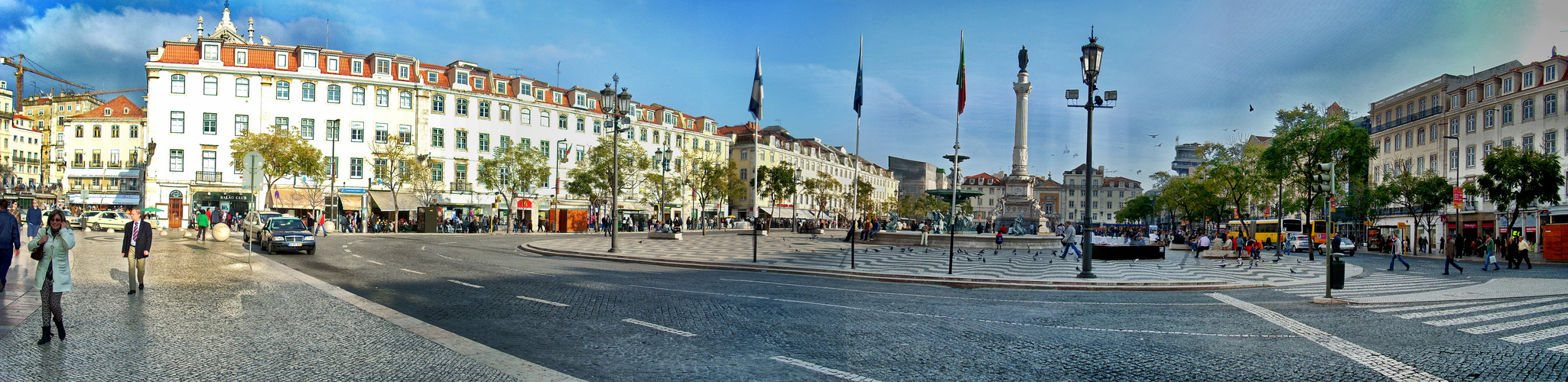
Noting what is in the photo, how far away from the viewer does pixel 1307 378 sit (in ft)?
21.6

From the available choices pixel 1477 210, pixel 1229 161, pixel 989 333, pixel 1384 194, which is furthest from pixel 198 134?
pixel 1477 210

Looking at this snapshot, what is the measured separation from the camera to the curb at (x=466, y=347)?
6023mm

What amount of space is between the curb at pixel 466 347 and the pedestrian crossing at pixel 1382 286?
47.6ft

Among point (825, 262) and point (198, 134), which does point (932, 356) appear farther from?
point (198, 134)

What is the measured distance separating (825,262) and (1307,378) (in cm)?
1564

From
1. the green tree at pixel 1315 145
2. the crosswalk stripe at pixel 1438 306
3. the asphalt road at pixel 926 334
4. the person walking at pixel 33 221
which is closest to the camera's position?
the asphalt road at pixel 926 334

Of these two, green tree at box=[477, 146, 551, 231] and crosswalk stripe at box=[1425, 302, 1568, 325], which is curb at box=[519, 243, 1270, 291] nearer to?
crosswalk stripe at box=[1425, 302, 1568, 325]

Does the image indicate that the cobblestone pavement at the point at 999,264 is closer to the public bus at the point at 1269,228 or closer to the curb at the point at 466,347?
the curb at the point at 466,347

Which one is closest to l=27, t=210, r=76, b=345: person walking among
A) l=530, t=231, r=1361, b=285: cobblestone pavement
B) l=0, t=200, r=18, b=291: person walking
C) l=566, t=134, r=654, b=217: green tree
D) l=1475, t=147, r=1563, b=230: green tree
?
l=0, t=200, r=18, b=291: person walking

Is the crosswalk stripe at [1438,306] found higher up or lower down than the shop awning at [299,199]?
lower down

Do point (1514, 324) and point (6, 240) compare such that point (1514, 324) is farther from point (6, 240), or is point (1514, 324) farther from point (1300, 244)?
point (1300, 244)

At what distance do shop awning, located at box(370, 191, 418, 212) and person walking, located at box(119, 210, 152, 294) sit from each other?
147ft

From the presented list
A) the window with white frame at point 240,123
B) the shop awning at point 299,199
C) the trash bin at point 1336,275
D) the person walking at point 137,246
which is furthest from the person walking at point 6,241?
the window with white frame at point 240,123

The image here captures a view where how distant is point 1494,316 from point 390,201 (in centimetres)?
5692
